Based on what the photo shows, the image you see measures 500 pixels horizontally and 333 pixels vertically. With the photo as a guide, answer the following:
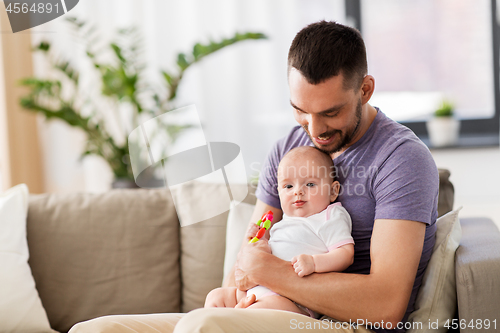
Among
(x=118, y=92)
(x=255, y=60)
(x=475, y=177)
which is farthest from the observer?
(x=255, y=60)

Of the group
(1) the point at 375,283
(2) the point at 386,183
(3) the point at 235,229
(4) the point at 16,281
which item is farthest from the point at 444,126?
(4) the point at 16,281

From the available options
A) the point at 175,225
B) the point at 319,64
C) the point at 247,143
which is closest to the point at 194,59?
the point at 247,143

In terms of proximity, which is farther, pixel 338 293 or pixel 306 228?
pixel 306 228

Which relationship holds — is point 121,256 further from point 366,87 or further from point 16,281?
point 366,87

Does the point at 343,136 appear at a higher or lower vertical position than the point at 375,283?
higher

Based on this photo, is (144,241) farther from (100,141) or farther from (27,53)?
(27,53)

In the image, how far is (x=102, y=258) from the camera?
174 cm

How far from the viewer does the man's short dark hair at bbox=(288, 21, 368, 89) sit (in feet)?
3.97

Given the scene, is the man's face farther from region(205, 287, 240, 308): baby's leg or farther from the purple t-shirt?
region(205, 287, 240, 308): baby's leg

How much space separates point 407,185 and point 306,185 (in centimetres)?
27

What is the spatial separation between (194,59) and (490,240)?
1.78 m

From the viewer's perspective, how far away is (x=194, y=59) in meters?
2.65

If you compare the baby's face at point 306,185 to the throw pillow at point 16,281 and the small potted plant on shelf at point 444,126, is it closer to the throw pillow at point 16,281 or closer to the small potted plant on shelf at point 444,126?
the throw pillow at point 16,281

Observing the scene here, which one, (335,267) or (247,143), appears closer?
(335,267)
